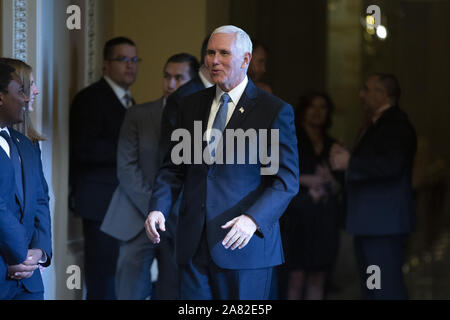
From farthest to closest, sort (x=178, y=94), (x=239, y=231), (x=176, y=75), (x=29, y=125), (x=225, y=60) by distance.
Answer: (x=176, y=75), (x=178, y=94), (x=29, y=125), (x=225, y=60), (x=239, y=231)

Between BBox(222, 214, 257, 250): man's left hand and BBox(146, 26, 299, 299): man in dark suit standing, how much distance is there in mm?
141

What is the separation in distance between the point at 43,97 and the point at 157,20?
90 cm

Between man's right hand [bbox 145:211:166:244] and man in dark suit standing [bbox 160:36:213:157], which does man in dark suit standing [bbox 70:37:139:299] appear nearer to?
man in dark suit standing [bbox 160:36:213:157]

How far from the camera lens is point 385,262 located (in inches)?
208

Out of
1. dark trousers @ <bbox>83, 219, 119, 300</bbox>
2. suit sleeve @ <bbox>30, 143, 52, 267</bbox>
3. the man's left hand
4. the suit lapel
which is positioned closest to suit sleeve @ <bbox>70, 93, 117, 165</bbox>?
dark trousers @ <bbox>83, 219, 119, 300</bbox>

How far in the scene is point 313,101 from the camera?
5.72 m

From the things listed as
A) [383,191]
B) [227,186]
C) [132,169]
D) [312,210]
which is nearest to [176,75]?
[132,169]

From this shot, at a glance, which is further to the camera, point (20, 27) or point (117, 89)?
point (117, 89)

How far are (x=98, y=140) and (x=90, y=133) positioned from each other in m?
0.07

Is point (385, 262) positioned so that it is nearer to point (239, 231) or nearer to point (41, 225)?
point (239, 231)

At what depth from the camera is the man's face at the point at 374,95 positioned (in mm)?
5332

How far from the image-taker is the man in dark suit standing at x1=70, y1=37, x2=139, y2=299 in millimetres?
5238
